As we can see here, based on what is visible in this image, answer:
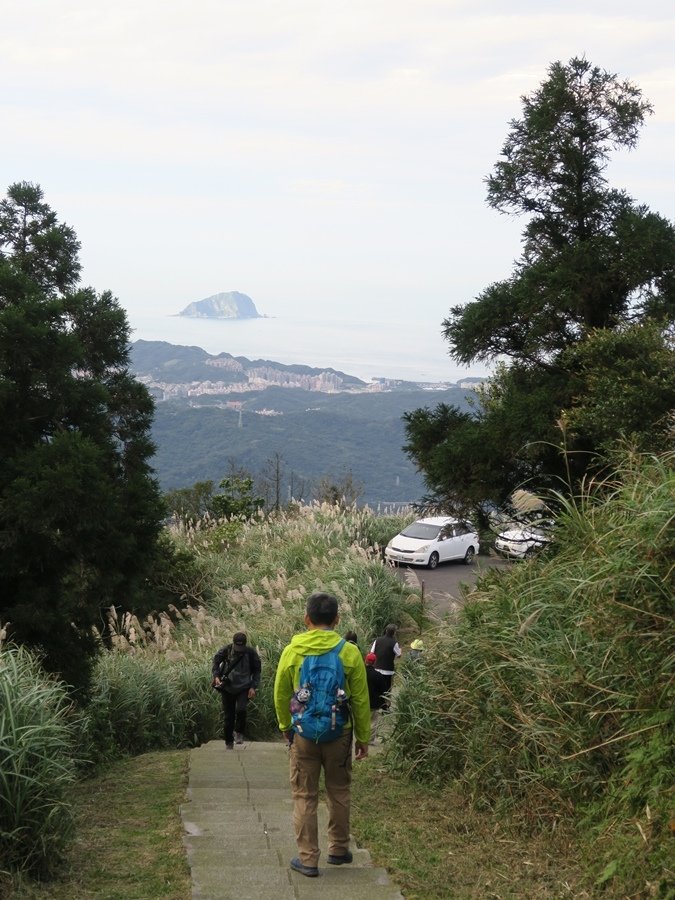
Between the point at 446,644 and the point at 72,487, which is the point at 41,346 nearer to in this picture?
the point at 72,487

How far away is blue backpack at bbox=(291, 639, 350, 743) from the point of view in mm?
5820

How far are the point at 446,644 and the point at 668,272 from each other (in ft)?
27.9

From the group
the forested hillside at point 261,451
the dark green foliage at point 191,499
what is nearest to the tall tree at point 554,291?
the dark green foliage at point 191,499

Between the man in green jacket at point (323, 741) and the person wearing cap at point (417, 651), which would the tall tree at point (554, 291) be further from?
the man in green jacket at point (323, 741)

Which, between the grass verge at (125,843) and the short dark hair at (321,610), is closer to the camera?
the grass verge at (125,843)

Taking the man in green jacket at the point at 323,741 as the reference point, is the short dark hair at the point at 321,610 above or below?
above

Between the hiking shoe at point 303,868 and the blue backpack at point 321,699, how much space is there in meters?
0.65

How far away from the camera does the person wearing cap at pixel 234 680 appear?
11047mm

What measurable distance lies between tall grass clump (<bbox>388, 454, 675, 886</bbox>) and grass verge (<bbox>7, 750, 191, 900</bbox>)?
206cm

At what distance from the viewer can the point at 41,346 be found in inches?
421

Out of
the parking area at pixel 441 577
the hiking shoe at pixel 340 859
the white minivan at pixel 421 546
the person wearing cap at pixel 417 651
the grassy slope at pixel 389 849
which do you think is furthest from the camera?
the white minivan at pixel 421 546

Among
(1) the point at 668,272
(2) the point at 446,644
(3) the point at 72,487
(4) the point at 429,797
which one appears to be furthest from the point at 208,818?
(1) the point at 668,272

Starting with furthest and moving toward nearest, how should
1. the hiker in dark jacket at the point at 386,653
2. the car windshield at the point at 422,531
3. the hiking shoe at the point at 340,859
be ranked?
the car windshield at the point at 422,531
the hiker in dark jacket at the point at 386,653
the hiking shoe at the point at 340,859

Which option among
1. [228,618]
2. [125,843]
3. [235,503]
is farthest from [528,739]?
[235,503]
